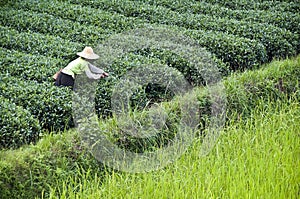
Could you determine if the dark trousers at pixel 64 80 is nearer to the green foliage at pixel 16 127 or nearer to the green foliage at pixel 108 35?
the green foliage at pixel 108 35

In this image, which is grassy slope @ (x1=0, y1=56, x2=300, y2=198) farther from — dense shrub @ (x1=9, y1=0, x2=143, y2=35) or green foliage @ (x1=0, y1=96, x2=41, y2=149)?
dense shrub @ (x1=9, y1=0, x2=143, y2=35)

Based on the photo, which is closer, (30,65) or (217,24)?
(30,65)

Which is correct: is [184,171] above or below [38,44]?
below

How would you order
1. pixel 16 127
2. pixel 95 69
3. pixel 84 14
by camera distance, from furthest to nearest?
pixel 84 14
pixel 95 69
pixel 16 127

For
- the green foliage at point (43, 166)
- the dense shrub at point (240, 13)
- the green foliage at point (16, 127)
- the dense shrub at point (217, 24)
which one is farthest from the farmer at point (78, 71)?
the dense shrub at point (240, 13)

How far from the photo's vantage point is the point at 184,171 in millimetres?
5145

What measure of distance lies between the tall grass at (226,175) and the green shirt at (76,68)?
173 cm

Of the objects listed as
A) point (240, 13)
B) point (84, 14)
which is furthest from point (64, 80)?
point (240, 13)

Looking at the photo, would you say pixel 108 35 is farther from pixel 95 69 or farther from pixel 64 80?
pixel 64 80

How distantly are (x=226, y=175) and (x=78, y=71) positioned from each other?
2.48 meters

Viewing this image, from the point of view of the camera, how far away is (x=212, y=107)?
641 centimetres

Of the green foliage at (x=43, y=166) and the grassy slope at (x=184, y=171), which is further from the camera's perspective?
the green foliage at (x=43, y=166)

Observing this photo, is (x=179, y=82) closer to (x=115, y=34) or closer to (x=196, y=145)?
(x=196, y=145)

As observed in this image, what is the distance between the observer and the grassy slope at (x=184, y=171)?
468 centimetres
